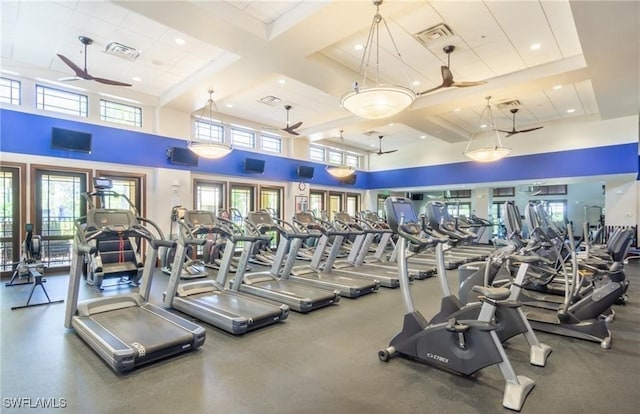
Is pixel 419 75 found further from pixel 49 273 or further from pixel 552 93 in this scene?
pixel 49 273

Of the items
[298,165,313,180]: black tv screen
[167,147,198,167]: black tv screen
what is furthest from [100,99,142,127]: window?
[298,165,313,180]: black tv screen

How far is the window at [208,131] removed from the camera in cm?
976

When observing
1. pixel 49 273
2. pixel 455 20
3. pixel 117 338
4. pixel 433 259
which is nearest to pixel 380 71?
pixel 455 20

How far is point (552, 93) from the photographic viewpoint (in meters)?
8.24

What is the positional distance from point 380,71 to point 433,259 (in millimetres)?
5241

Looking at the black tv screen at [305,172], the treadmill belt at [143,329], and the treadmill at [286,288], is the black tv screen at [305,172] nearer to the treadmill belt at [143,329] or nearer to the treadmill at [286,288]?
the treadmill at [286,288]

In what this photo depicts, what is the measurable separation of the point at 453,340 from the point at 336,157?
12179 mm

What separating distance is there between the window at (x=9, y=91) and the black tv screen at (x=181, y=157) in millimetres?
3064

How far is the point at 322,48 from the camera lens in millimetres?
5672

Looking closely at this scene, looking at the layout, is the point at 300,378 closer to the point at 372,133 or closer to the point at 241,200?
the point at 241,200

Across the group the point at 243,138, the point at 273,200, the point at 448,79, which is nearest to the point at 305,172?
Answer: the point at 273,200

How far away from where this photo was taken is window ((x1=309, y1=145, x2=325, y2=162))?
44.0 ft

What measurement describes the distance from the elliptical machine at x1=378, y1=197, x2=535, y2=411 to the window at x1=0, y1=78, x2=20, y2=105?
315 inches

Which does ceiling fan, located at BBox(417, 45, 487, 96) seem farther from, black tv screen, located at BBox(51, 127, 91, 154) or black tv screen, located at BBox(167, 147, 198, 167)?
black tv screen, located at BBox(51, 127, 91, 154)
